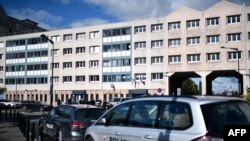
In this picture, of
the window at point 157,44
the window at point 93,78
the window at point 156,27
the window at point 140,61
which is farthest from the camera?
the window at point 93,78

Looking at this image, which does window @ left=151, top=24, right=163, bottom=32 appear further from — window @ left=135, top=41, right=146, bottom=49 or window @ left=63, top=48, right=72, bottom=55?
window @ left=63, top=48, right=72, bottom=55

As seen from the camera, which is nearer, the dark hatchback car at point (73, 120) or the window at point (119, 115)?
the window at point (119, 115)

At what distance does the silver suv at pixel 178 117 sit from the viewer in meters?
5.41

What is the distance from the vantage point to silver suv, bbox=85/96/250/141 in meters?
5.41

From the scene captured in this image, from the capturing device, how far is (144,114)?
657 centimetres

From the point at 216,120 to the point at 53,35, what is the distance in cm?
6953

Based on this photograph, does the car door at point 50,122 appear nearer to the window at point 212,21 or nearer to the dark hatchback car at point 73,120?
the dark hatchback car at point 73,120

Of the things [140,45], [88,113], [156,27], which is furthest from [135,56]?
[88,113]

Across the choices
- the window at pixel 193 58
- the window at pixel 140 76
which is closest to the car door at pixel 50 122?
the window at pixel 193 58

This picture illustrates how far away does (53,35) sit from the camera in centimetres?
7269

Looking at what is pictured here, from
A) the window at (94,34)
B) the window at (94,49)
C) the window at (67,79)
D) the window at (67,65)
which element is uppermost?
the window at (94,34)

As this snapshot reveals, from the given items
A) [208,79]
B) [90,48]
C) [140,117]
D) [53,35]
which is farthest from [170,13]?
[140,117]

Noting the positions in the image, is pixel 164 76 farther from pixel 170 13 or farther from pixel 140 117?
pixel 140 117

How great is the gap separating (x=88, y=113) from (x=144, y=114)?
19.5 ft
